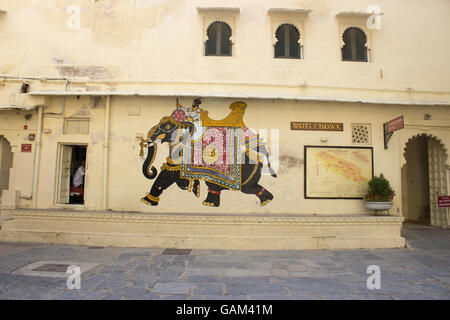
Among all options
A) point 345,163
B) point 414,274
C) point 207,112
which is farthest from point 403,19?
point 414,274

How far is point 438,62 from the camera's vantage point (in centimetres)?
859

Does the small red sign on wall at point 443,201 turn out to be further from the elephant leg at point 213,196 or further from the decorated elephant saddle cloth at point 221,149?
the elephant leg at point 213,196

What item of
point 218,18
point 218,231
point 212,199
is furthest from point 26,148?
point 218,18

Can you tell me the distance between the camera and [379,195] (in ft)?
24.7

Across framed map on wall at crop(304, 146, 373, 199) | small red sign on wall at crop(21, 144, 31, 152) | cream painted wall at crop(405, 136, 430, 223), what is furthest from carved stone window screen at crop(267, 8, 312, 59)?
small red sign on wall at crop(21, 144, 31, 152)

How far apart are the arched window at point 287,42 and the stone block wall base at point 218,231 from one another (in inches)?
196

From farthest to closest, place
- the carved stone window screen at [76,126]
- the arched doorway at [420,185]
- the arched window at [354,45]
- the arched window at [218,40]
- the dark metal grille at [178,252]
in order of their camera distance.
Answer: the arched doorway at [420,185], the arched window at [354,45], the arched window at [218,40], the carved stone window screen at [76,126], the dark metal grille at [178,252]

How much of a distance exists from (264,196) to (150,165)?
11.4ft

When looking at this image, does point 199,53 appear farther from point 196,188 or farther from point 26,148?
point 26,148

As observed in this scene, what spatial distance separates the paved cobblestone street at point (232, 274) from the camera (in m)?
4.31

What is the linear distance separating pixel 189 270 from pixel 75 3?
8767 millimetres

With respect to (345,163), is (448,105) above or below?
above

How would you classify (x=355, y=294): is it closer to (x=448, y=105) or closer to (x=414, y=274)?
(x=414, y=274)

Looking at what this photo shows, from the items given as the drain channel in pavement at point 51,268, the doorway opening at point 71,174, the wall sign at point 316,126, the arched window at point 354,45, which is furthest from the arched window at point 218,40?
the drain channel in pavement at point 51,268
